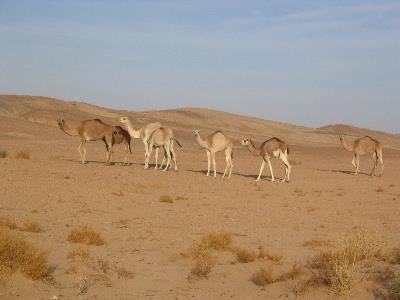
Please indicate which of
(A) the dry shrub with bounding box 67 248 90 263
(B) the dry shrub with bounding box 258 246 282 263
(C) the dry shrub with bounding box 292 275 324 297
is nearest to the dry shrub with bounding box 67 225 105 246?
(A) the dry shrub with bounding box 67 248 90 263

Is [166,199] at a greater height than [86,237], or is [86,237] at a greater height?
[166,199]

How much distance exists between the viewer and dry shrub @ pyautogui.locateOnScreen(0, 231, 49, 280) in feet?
30.0

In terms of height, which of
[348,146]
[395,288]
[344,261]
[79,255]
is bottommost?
[79,255]

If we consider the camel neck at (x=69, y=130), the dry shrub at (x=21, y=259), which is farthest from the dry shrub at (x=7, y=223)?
the camel neck at (x=69, y=130)

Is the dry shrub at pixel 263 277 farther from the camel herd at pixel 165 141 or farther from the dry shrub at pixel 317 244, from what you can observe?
the camel herd at pixel 165 141

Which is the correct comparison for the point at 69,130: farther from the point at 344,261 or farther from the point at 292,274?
the point at 344,261

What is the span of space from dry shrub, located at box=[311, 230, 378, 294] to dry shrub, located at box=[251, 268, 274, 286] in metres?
0.72

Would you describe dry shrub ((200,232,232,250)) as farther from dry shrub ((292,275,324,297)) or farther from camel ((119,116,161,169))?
camel ((119,116,161,169))

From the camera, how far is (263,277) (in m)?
9.30

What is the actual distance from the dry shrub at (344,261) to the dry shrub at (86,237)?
385 centimetres

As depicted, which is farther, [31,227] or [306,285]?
[31,227]

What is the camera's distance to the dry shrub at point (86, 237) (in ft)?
37.9

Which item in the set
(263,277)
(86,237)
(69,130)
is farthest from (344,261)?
(69,130)

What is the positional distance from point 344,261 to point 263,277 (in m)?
1.22
